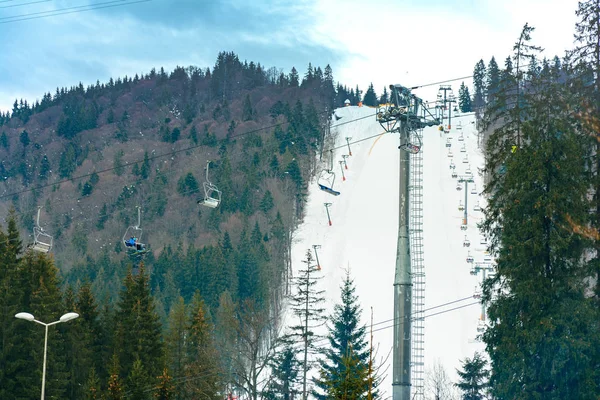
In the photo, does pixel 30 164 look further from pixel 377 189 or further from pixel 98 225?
pixel 377 189

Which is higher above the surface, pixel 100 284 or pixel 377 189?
pixel 377 189

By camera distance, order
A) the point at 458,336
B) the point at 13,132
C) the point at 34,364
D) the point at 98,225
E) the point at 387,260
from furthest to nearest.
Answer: the point at 13,132 → the point at 98,225 → the point at 387,260 → the point at 458,336 → the point at 34,364

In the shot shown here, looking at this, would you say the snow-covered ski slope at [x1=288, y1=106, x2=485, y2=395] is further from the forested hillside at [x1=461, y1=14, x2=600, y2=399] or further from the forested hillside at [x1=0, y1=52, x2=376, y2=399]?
the forested hillside at [x1=461, y1=14, x2=600, y2=399]

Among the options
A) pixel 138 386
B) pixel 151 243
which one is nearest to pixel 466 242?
pixel 151 243

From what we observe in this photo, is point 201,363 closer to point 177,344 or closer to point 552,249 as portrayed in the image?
point 177,344

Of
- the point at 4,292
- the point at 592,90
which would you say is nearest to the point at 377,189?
the point at 4,292

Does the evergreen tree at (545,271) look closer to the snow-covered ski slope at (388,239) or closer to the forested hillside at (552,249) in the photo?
the forested hillside at (552,249)

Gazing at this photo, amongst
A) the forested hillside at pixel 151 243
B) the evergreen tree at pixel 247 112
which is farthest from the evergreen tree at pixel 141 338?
the evergreen tree at pixel 247 112

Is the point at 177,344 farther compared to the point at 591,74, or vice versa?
the point at 177,344
